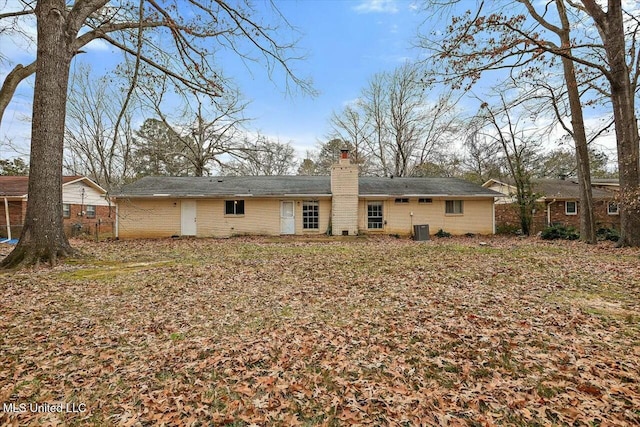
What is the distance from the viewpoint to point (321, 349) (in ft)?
12.3

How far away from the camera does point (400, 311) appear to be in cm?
493

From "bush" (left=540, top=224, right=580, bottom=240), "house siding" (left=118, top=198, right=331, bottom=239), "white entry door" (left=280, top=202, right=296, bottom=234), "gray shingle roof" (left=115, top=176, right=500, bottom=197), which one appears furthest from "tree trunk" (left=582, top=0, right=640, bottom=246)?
"white entry door" (left=280, top=202, right=296, bottom=234)

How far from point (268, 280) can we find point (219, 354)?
3.49 meters

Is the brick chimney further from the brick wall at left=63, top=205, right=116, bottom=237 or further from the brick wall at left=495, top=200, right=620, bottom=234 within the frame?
the brick wall at left=63, top=205, right=116, bottom=237

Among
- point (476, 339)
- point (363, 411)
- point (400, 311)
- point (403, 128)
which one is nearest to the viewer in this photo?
point (363, 411)

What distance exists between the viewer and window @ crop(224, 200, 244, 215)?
56.7 feet

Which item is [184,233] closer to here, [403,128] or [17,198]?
[17,198]

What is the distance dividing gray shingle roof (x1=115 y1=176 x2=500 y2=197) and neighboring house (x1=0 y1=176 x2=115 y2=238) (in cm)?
282

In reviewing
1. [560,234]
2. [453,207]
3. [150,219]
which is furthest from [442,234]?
[150,219]

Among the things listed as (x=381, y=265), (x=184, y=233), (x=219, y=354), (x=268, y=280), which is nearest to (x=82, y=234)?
(x=184, y=233)

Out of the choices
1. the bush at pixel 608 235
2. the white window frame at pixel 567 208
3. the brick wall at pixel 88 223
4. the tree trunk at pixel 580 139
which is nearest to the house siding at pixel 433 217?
the bush at pixel 608 235

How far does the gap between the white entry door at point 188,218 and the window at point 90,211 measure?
1014 centimetres

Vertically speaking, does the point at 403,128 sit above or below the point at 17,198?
above

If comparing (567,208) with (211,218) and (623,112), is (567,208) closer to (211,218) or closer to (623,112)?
(623,112)
